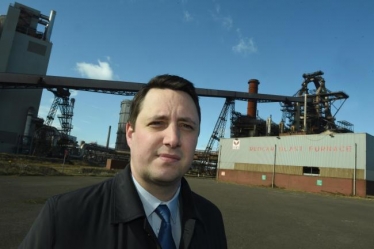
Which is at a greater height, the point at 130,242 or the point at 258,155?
the point at 258,155

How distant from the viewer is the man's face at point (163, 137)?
5.20 ft

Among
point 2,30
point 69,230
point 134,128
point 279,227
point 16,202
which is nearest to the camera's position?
point 69,230

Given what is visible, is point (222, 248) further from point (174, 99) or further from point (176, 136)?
point (174, 99)

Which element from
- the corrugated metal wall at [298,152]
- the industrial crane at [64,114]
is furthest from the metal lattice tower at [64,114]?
the corrugated metal wall at [298,152]

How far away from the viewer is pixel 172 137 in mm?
1610

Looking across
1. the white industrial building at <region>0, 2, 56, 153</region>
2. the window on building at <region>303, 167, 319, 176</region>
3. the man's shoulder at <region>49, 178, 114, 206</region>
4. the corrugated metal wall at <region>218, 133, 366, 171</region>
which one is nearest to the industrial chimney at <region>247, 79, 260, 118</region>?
the corrugated metal wall at <region>218, 133, 366, 171</region>

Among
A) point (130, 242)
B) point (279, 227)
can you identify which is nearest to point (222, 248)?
point (130, 242)

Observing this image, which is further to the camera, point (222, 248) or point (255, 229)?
point (255, 229)

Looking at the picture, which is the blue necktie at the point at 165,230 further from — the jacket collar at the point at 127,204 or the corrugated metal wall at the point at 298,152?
the corrugated metal wall at the point at 298,152

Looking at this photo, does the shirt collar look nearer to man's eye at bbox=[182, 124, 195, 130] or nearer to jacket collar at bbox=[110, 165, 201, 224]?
jacket collar at bbox=[110, 165, 201, 224]

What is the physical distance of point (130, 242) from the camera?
1.37 m

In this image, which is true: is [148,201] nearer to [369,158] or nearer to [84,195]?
[84,195]

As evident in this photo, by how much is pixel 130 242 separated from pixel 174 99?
880 mm

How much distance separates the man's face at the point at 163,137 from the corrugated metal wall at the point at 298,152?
31180mm
